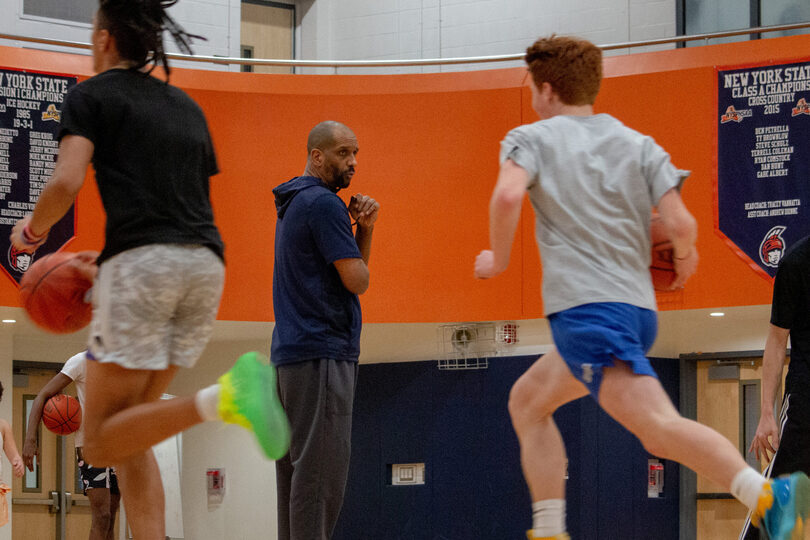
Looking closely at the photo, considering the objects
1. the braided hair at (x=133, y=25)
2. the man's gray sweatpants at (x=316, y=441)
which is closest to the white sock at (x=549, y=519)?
the man's gray sweatpants at (x=316, y=441)

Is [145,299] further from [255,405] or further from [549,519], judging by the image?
[549,519]

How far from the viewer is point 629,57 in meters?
7.96

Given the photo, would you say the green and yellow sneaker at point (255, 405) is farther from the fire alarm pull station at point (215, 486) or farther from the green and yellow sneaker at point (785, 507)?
the fire alarm pull station at point (215, 486)

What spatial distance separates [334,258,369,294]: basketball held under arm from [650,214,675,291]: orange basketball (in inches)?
40.8

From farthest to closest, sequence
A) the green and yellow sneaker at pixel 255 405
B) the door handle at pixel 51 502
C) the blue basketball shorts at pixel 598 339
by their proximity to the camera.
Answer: the door handle at pixel 51 502, the blue basketball shorts at pixel 598 339, the green and yellow sneaker at pixel 255 405

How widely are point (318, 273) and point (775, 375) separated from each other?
175cm

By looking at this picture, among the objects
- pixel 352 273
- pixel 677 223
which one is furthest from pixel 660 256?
pixel 352 273

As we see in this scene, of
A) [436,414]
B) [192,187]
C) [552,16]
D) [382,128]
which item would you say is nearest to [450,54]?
[552,16]

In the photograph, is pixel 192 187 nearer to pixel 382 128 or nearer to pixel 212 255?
pixel 212 255

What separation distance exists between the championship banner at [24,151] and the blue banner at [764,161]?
16.5 feet

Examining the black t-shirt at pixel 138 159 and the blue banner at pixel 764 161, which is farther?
the blue banner at pixel 764 161

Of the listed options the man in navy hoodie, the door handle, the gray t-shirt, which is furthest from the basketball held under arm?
the door handle

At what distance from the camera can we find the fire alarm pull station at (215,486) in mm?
10156

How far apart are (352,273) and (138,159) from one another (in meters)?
1.04
